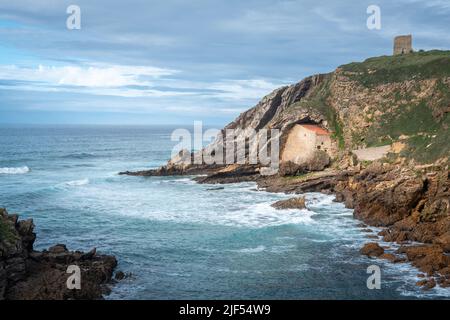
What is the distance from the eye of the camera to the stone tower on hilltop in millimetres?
65562

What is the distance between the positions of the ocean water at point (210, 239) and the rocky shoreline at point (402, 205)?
1106mm

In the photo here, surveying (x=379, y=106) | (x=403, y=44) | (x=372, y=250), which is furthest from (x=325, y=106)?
(x=372, y=250)

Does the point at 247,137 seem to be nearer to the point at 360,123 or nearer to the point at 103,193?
the point at 360,123

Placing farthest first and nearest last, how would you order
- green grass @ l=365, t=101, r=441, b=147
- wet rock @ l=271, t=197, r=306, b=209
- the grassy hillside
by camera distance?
green grass @ l=365, t=101, r=441, b=147, the grassy hillside, wet rock @ l=271, t=197, r=306, b=209

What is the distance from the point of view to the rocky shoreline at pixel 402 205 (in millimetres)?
29078

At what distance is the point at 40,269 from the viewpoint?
25.8 meters

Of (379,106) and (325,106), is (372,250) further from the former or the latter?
(325,106)

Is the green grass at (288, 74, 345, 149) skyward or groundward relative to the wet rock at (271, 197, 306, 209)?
skyward

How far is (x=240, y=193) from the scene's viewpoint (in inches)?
2042

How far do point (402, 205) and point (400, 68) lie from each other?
27.4 m

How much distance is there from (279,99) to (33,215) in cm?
3906

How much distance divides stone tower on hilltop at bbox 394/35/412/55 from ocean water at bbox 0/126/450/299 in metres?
29.2

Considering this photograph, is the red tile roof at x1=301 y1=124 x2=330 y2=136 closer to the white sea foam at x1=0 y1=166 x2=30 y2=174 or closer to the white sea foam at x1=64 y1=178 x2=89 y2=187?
the white sea foam at x1=64 y1=178 x2=89 y2=187

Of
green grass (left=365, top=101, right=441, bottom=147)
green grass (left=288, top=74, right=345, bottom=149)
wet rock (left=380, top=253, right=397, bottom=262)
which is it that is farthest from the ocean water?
green grass (left=288, top=74, right=345, bottom=149)
